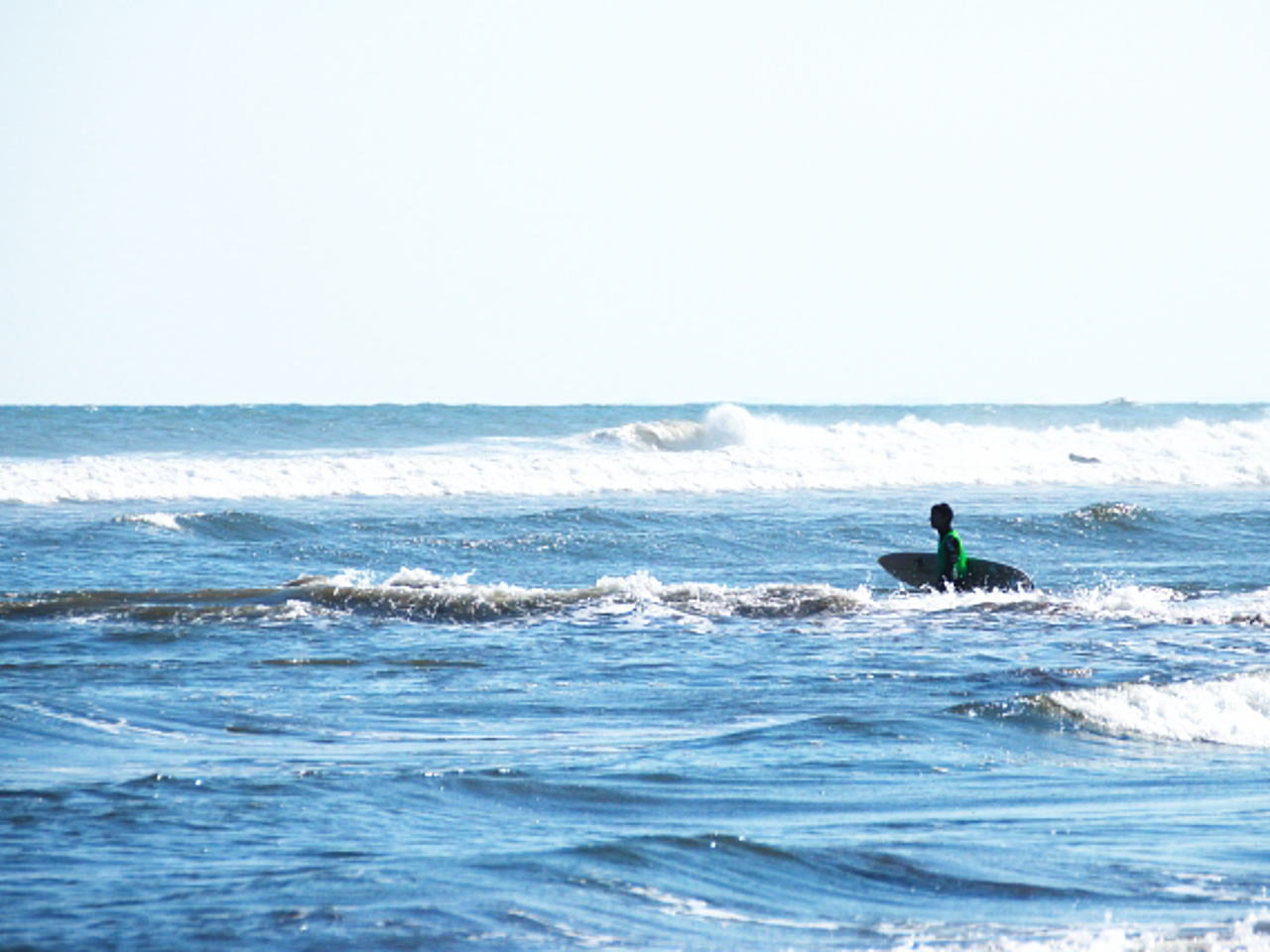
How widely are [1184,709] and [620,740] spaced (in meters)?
3.58

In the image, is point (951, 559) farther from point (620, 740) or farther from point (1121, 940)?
point (1121, 940)

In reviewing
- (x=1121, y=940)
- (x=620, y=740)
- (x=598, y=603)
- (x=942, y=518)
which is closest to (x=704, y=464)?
(x=942, y=518)

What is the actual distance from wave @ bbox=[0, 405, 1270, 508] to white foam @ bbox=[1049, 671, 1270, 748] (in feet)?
52.5

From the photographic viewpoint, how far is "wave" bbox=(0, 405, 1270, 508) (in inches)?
1236

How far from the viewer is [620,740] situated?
28.0 feet

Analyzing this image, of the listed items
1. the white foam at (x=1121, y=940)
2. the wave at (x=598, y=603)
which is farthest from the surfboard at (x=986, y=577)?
the white foam at (x=1121, y=940)

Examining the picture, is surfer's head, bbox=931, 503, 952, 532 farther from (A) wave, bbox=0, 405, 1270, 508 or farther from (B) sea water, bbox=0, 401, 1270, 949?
(A) wave, bbox=0, 405, 1270, 508

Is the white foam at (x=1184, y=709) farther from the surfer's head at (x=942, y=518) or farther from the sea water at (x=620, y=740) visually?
the surfer's head at (x=942, y=518)

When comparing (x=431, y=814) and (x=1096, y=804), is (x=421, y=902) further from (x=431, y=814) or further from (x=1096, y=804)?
(x=1096, y=804)

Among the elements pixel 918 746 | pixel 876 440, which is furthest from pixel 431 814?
pixel 876 440

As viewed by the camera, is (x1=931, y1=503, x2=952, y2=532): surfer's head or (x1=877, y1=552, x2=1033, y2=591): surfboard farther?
(x1=877, y1=552, x2=1033, y2=591): surfboard

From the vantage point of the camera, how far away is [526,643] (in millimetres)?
12703

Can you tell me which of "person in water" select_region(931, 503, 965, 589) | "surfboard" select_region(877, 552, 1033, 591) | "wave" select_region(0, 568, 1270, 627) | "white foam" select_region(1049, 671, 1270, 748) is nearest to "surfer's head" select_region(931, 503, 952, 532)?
"person in water" select_region(931, 503, 965, 589)

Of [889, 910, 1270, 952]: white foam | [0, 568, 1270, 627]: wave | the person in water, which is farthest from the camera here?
the person in water
